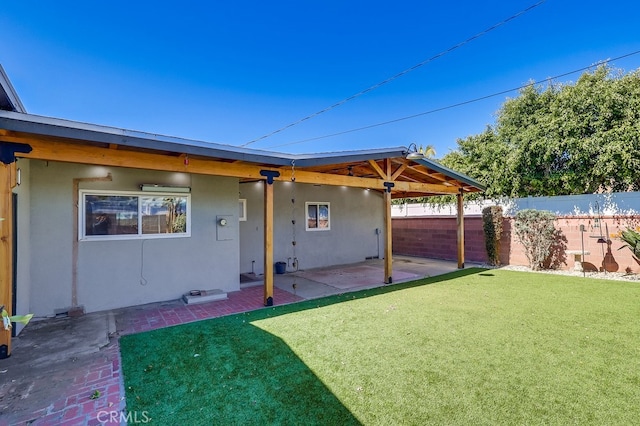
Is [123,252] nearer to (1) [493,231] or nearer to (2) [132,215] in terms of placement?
(2) [132,215]

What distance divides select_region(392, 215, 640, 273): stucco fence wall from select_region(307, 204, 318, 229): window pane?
565cm

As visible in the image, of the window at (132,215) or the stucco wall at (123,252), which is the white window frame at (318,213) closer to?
the stucco wall at (123,252)

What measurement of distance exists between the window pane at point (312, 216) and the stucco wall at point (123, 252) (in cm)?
399

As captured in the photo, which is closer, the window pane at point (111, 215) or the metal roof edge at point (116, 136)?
the metal roof edge at point (116, 136)

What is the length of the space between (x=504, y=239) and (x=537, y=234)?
1354 millimetres

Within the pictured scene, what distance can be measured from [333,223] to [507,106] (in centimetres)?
1157

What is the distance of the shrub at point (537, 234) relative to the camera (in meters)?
9.92

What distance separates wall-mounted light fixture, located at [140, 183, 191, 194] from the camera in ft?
21.3

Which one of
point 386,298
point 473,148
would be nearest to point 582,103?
point 473,148

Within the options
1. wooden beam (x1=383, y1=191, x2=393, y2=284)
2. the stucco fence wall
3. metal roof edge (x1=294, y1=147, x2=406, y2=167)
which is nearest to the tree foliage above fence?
the stucco fence wall

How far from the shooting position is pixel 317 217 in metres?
11.6

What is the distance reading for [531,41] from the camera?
36.4 feet

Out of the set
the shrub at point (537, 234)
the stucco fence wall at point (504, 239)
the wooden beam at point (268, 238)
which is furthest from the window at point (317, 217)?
the shrub at point (537, 234)

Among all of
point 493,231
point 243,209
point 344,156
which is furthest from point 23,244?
point 493,231
